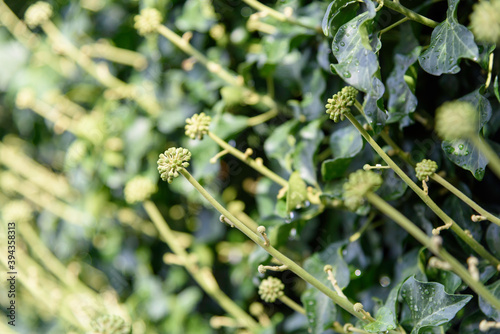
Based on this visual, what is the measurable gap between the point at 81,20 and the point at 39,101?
315 mm

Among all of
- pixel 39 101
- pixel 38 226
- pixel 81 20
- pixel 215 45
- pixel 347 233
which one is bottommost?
pixel 347 233

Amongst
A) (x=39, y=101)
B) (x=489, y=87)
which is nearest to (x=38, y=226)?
(x=39, y=101)

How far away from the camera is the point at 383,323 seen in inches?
26.0

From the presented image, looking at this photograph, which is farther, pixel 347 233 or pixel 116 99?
pixel 116 99

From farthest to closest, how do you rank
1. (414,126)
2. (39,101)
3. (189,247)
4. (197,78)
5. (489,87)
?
(39,101)
(189,247)
(197,78)
(414,126)
(489,87)

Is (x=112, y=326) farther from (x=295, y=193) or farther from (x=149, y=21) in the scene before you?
(x=149, y=21)

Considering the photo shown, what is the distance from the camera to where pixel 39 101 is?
1544 millimetres

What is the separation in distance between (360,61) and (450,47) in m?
0.13

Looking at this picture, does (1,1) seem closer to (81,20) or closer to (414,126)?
(81,20)

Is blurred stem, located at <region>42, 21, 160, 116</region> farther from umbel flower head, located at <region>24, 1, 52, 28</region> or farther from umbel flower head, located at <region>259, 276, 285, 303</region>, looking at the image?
umbel flower head, located at <region>259, 276, 285, 303</region>

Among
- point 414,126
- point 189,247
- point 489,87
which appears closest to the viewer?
point 489,87

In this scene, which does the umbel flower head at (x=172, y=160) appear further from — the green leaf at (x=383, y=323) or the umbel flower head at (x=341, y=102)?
the green leaf at (x=383, y=323)

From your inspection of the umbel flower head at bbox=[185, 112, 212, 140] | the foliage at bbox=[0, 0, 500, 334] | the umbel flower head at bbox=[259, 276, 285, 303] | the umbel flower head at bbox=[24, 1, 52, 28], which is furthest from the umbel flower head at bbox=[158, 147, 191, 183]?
the umbel flower head at bbox=[24, 1, 52, 28]

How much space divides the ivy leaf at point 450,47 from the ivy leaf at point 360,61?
0.08 meters
